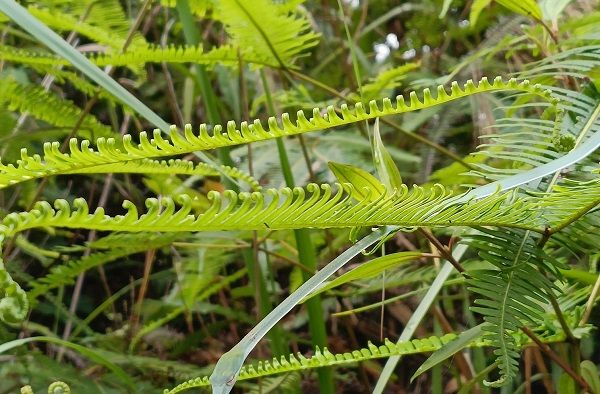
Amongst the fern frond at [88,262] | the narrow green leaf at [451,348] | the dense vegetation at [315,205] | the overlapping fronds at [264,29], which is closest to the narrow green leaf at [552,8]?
the dense vegetation at [315,205]

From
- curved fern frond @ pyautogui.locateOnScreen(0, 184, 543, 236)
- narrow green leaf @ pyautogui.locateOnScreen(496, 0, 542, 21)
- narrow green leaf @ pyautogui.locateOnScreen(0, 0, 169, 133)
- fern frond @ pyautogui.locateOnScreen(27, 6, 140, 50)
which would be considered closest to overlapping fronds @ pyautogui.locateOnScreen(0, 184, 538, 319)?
curved fern frond @ pyautogui.locateOnScreen(0, 184, 543, 236)

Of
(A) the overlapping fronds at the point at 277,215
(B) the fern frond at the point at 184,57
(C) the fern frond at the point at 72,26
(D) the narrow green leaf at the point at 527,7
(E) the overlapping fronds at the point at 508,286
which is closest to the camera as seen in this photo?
(A) the overlapping fronds at the point at 277,215

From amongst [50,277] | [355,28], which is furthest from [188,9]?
[355,28]

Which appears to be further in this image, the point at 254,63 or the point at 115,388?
the point at 115,388

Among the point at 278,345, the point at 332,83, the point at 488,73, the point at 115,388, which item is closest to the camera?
the point at 278,345

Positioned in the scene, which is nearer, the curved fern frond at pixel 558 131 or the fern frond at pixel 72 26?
the curved fern frond at pixel 558 131

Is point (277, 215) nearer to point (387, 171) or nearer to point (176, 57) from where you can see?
point (387, 171)

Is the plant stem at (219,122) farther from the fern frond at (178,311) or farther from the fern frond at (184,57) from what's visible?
the fern frond at (178,311)

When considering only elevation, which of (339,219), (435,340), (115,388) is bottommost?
(115,388)

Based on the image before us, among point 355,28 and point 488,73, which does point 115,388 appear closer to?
point 488,73
